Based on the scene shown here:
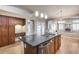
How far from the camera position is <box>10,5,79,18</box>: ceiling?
1.99 meters

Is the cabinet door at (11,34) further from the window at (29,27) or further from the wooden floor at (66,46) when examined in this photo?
the window at (29,27)

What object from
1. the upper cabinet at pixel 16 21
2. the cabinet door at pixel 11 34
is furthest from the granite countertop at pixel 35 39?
the upper cabinet at pixel 16 21

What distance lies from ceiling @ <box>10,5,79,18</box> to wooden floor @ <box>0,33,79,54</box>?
1.61ft

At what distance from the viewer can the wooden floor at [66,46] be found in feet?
6.43

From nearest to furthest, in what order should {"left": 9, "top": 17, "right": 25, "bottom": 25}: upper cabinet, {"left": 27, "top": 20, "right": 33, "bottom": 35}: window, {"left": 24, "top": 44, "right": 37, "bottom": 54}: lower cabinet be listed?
{"left": 24, "top": 44, "right": 37, "bottom": 54}: lower cabinet
{"left": 9, "top": 17, "right": 25, "bottom": 25}: upper cabinet
{"left": 27, "top": 20, "right": 33, "bottom": 35}: window

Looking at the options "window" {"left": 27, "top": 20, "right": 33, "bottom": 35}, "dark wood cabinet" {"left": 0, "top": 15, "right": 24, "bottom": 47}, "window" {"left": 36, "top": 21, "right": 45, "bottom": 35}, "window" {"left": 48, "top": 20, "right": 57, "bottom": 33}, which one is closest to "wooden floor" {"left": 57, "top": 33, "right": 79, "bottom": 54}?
"window" {"left": 48, "top": 20, "right": 57, "bottom": 33}

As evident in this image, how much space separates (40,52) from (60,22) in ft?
2.78

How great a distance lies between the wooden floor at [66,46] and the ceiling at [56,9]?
491 mm

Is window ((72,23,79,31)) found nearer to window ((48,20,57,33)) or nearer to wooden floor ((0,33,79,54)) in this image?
wooden floor ((0,33,79,54))

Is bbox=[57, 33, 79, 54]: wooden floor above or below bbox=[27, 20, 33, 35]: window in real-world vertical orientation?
below

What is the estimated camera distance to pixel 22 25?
2.12 metres
